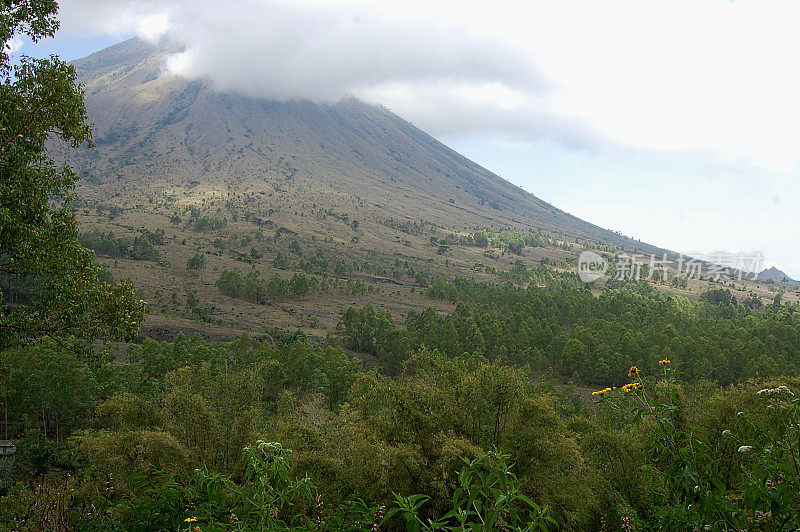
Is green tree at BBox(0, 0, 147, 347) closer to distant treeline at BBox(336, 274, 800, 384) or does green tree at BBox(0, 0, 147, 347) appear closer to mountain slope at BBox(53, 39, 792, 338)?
distant treeline at BBox(336, 274, 800, 384)

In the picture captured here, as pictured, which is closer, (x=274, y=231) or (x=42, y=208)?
(x=42, y=208)

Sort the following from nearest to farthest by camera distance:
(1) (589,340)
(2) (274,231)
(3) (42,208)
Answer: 1. (3) (42,208)
2. (1) (589,340)
3. (2) (274,231)

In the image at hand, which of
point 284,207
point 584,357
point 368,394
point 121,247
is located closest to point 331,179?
point 284,207

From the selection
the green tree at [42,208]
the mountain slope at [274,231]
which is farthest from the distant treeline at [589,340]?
the green tree at [42,208]

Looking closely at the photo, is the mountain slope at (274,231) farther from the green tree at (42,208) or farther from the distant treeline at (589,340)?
the green tree at (42,208)

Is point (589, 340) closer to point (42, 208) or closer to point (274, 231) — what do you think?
point (42, 208)

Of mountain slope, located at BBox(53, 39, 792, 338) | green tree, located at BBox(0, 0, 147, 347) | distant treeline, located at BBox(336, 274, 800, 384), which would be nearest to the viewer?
green tree, located at BBox(0, 0, 147, 347)

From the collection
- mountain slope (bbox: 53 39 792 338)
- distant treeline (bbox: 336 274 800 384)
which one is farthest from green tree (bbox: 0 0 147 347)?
mountain slope (bbox: 53 39 792 338)

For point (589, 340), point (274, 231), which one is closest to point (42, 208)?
point (589, 340)
